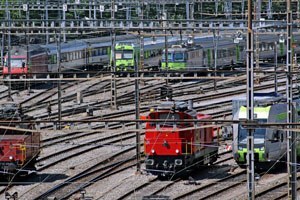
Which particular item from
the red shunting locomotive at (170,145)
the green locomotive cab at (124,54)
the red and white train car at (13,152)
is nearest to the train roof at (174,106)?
the red shunting locomotive at (170,145)

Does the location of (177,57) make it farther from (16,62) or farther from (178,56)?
(16,62)

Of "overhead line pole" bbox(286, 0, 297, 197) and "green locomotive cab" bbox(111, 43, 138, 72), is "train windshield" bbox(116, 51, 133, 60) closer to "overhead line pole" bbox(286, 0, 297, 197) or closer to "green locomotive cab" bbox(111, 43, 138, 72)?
"green locomotive cab" bbox(111, 43, 138, 72)

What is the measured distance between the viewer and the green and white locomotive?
29438 millimetres

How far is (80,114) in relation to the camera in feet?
128

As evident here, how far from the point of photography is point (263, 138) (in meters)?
29.5

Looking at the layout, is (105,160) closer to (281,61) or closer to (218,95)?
(218,95)

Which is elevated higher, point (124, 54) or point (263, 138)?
point (124, 54)

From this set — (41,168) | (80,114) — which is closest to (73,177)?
(41,168)

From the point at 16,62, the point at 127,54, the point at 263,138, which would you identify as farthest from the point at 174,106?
the point at 127,54

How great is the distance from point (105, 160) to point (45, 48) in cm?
1815

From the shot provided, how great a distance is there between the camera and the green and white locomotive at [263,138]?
29.4 meters

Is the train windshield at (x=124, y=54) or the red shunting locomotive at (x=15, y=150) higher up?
the train windshield at (x=124, y=54)

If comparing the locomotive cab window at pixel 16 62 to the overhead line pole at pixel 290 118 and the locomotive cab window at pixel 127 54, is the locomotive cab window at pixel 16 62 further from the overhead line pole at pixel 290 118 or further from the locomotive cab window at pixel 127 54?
the overhead line pole at pixel 290 118

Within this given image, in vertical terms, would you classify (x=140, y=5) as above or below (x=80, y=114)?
above
